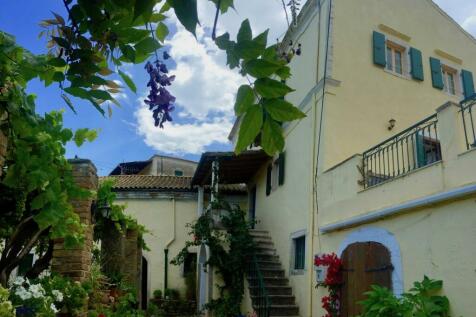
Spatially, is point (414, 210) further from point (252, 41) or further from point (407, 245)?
point (252, 41)

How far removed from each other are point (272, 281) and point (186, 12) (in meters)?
10.9

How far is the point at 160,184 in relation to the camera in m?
18.0

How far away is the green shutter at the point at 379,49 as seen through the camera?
424 inches

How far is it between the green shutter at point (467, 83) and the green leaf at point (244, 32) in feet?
41.7

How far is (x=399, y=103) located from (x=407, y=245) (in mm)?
5315

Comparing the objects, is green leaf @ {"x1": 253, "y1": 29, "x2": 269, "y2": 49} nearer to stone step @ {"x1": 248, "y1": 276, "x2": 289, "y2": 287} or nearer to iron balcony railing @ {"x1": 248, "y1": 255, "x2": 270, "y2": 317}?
iron balcony railing @ {"x1": 248, "y1": 255, "x2": 270, "y2": 317}

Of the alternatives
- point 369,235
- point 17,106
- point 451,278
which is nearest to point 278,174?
point 369,235

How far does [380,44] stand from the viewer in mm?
10898

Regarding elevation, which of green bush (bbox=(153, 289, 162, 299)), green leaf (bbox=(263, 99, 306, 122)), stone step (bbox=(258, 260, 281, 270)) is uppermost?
green leaf (bbox=(263, 99, 306, 122))

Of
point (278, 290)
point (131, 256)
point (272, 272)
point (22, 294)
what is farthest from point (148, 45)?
point (272, 272)

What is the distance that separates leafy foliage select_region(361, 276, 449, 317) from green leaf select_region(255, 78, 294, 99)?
503 centimetres

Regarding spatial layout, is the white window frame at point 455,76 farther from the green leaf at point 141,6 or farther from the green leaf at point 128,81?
the green leaf at point 141,6

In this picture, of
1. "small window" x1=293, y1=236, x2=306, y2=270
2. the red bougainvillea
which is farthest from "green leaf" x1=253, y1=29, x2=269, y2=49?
"small window" x1=293, y1=236, x2=306, y2=270

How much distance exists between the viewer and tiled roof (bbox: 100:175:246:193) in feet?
56.6
